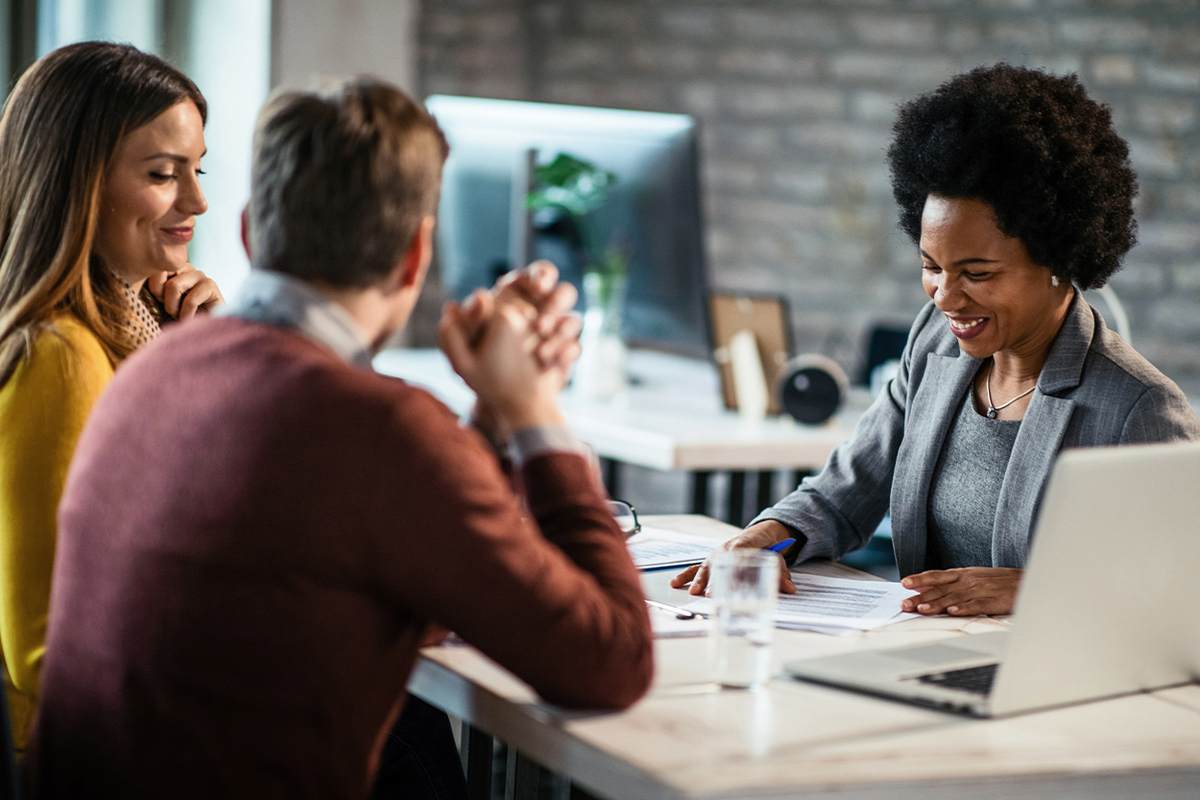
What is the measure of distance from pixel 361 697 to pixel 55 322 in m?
0.58

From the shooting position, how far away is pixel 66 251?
130cm

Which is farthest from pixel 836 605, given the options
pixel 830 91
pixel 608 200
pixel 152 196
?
pixel 830 91

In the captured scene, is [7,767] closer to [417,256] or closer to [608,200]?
[417,256]

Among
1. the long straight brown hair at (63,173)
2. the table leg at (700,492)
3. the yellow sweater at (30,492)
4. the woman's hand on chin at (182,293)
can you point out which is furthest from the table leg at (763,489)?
the yellow sweater at (30,492)

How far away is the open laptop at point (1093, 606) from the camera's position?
38.2 inches

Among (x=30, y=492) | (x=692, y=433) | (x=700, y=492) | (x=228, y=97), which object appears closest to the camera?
(x=30, y=492)

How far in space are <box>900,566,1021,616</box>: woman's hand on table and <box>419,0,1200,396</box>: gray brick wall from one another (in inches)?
98.1

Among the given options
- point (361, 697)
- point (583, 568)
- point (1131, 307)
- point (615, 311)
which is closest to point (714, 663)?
point (583, 568)

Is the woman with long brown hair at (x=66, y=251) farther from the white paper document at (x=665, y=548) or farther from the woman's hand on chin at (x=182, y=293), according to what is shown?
the white paper document at (x=665, y=548)

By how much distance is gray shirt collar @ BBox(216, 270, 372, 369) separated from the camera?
943mm

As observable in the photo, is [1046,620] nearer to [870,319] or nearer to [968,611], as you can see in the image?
[968,611]

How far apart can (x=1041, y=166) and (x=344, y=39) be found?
3050mm

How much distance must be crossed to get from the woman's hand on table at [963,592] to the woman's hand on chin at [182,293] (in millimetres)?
939

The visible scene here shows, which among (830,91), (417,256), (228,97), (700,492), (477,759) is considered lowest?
(477,759)
